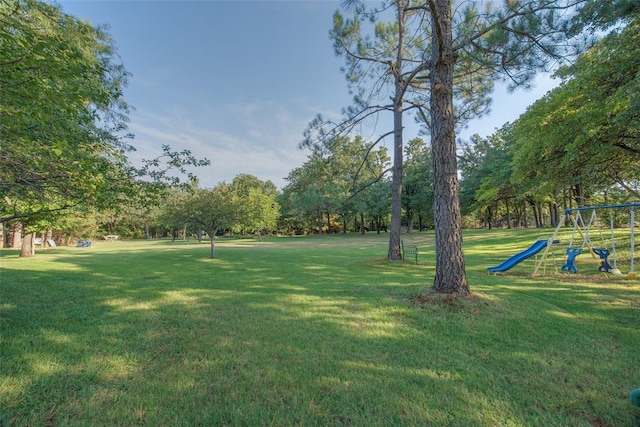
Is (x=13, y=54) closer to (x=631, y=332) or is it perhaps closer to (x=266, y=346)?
(x=266, y=346)

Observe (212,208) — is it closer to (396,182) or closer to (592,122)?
(396,182)

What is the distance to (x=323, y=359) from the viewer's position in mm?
2793

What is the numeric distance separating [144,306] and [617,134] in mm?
12423

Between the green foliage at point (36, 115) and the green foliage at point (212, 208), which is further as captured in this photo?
the green foliage at point (212, 208)

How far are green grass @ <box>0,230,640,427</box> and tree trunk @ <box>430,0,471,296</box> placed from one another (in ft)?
1.71

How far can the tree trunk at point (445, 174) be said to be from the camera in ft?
15.3

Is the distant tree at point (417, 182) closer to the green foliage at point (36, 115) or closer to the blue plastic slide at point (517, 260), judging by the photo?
the blue plastic slide at point (517, 260)

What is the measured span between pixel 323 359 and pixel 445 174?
3.66 metres

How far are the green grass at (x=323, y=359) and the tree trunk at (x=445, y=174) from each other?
20.5 inches

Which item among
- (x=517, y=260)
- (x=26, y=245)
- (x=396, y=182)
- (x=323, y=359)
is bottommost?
(x=323, y=359)

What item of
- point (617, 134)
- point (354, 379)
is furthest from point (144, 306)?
Result: point (617, 134)

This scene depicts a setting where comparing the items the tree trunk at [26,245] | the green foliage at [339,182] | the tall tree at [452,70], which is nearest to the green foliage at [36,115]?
the tall tree at [452,70]

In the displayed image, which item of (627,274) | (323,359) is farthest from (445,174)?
(627,274)

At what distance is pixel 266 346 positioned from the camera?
311 cm
